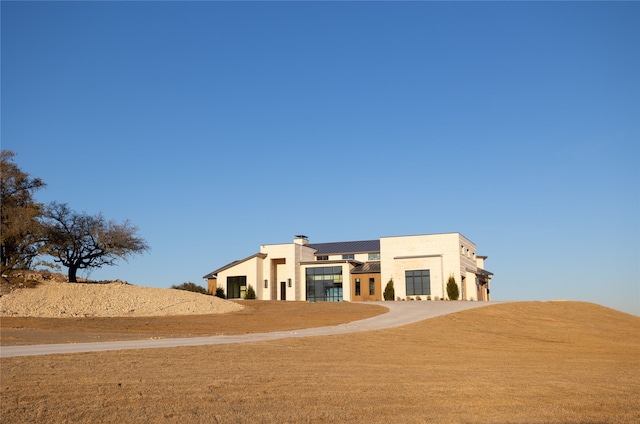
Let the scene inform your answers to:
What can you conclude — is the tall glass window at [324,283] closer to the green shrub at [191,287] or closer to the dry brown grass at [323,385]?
the green shrub at [191,287]

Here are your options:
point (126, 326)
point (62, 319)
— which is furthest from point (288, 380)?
point (62, 319)

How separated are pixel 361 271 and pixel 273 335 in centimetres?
3274

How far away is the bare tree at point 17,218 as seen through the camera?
36.4 metres

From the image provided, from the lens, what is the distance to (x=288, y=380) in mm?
11156

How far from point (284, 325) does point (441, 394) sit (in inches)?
730

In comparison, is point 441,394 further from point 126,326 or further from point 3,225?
point 3,225

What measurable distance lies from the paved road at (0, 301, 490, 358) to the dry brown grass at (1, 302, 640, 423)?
127 centimetres

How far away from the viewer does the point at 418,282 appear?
1989 inches

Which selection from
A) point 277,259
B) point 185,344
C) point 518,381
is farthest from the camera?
point 277,259

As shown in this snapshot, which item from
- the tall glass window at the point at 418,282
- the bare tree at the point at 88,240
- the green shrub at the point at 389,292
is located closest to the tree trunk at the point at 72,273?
the bare tree at the point at 88,240

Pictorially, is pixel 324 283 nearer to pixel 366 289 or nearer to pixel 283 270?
pixel 366 289

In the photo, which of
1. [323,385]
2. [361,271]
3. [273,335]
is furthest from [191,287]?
[323,385]

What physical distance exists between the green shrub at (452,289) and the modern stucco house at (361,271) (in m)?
0.85

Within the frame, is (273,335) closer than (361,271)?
Yes
